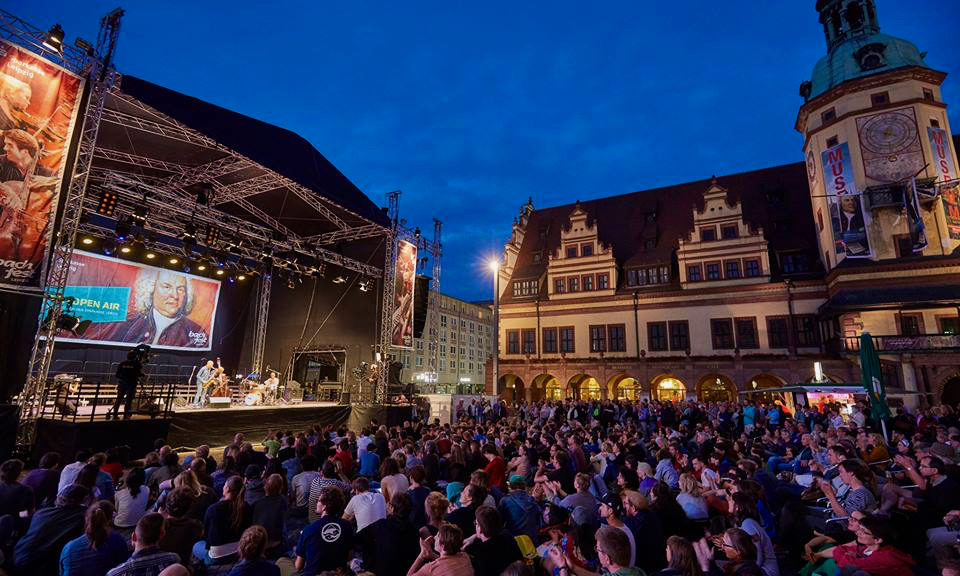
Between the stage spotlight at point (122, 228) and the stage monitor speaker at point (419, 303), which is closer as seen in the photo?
the stage spotlight at point (122, 228)

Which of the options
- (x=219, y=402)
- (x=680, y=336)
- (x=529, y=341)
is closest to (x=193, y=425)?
(x=219, y=402)

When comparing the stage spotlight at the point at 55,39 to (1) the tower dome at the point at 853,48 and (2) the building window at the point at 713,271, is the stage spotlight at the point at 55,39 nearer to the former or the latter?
(2) the building window at the point at 713,271

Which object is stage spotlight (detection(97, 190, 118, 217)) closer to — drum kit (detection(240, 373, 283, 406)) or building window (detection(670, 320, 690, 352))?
drum kit (detection(240, 373, 283, 406))

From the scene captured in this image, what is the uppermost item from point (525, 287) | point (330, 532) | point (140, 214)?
point (525, 287)

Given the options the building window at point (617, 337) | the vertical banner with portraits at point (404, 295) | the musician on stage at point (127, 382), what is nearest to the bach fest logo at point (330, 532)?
the musician on stage at point (127, 382)

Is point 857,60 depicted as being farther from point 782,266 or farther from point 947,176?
point 782,266

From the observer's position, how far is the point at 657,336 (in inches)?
1174

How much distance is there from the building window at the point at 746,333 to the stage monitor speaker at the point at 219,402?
2714cm

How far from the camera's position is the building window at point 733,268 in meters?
28.3

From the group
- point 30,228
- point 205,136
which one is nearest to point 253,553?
point 30,228

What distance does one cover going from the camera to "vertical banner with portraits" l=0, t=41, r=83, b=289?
9742 millimetres

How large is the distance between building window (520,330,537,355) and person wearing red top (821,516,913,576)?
95.6ft

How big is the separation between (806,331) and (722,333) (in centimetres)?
424

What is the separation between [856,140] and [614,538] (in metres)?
29.8
